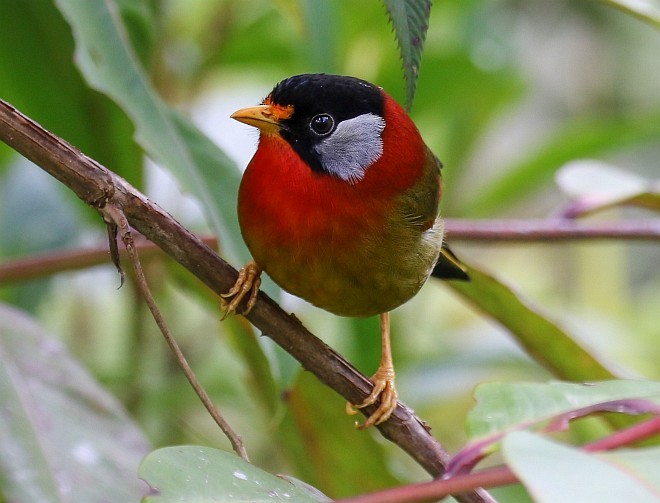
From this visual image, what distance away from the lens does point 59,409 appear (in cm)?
167

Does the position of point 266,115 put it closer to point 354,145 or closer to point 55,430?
point 354,145

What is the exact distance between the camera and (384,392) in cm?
183

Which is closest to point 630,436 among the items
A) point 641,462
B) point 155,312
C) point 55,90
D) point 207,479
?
point 641,462

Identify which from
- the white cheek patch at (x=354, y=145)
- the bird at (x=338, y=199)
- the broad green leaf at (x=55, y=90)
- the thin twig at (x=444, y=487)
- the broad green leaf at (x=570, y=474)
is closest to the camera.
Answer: the broad green leaf at (x=570, y=474)

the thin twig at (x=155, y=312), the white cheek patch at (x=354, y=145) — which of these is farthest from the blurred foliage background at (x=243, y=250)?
the thin twig at (x=155, y=312)

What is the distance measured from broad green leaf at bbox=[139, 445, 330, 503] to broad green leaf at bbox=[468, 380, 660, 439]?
205 millimetres

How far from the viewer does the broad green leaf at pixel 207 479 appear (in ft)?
3.09

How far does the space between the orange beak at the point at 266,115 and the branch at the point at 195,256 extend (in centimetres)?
44

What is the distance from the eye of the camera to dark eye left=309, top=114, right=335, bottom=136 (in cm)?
182

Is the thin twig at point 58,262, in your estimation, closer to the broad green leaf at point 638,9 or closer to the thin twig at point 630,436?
the broad green leaf at point 638,9

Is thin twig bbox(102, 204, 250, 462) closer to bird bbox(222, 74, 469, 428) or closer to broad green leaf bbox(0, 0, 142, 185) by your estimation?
bird bbox(222, 74, 469, 428)

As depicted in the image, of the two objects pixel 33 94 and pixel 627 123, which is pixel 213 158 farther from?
pixel 627 123

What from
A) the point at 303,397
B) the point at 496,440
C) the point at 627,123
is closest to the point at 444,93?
the point at 627,123

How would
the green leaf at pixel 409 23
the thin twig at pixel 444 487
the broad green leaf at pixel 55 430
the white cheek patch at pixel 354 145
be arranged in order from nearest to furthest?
the thin twig at pixel 444 487 → the green leaf at pixel 409 23 → the broad green leaf at pixel 55 430 → the white cheek patch at pixel 354 145
